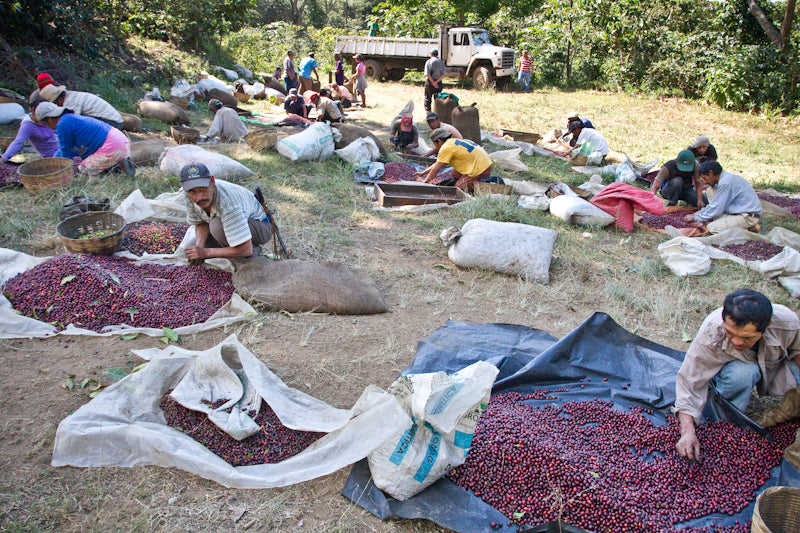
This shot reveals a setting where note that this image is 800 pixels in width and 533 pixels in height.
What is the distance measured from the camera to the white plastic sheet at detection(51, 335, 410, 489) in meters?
2.03

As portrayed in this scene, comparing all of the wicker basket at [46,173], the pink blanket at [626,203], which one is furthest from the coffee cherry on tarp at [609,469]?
the wicker basket at [46,173]

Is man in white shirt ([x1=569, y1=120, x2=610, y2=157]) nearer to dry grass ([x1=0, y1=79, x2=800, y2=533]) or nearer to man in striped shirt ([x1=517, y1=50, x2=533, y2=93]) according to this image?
dry grass ([x1=0, y1=79, x2=800, y2=533])

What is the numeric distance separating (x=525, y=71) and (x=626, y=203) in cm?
1147

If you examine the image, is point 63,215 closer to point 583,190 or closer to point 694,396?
point 694,396

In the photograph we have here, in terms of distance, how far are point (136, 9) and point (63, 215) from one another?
35.6 ft

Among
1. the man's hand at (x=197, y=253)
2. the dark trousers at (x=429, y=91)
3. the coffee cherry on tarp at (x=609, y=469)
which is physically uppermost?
the dark trousers at (x=429, y=91)

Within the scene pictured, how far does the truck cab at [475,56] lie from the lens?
1512 cm

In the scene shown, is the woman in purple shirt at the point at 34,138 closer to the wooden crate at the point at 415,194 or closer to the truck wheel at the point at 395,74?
the wooden crate at the point at 415,194

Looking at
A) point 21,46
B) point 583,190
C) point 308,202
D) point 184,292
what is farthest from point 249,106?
point 184,292

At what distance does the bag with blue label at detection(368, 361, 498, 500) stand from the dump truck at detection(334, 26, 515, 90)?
14.7 metres

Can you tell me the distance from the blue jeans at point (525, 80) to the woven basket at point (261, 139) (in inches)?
429

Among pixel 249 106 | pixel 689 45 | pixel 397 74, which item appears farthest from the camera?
pixel 397 74

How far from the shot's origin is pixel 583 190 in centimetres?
622

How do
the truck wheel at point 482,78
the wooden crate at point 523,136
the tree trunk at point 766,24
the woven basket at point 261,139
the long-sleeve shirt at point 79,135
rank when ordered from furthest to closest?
the truck wheel at point 482,78
the tree trunk at point 766,24
the wooden crate at point 523,136
the woven basket at point 261,139
the long-sleeve shirt at point 79,135
